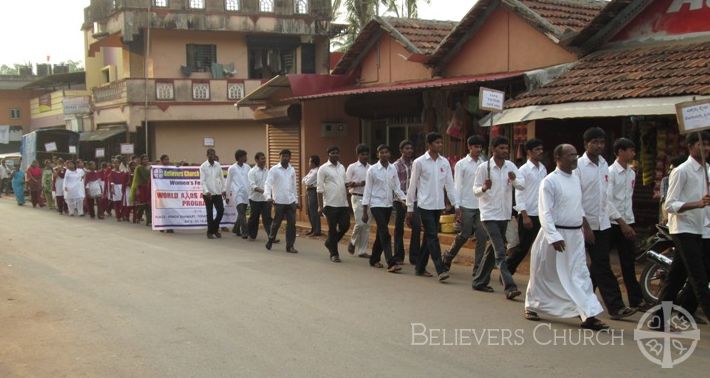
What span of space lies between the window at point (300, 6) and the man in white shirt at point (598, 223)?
29835 mm

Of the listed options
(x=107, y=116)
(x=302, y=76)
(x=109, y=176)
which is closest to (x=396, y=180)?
(x=302, y=76)

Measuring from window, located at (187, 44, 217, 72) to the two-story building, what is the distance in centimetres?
5

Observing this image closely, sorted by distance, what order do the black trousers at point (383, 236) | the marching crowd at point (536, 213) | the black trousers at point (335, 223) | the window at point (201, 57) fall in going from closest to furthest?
1. the marching crowd at point (536, 213)
2. the black trousers at point (383, 236)
3. the black trousers at point (335, 223)
4. the window at point (201, 57)

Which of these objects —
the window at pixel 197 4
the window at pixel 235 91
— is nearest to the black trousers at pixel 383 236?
the window at pixel 235 91

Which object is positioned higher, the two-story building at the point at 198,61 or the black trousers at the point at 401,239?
the two-story building at the point at 198,61

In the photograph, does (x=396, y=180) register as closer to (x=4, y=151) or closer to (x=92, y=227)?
(x=92, y=227)

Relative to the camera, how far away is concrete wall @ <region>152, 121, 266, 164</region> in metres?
34.8

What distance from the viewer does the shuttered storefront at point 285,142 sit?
62.4 feet

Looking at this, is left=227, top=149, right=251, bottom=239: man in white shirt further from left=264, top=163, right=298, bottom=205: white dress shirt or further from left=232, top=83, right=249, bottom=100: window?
left=232, top=83, right=249, bottom=100: window

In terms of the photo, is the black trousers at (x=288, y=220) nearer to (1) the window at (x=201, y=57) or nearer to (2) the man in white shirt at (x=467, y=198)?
(2) the man in white shirt at (x=467, y=198)

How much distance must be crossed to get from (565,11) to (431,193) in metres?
6.45

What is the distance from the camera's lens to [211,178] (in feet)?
50.3

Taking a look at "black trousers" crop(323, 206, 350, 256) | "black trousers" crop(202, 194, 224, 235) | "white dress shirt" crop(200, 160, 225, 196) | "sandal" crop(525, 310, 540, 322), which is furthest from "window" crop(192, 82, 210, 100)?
"sandal" crop(525, 310, 540, 322)

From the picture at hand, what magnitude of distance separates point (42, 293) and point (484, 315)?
17.2ft
